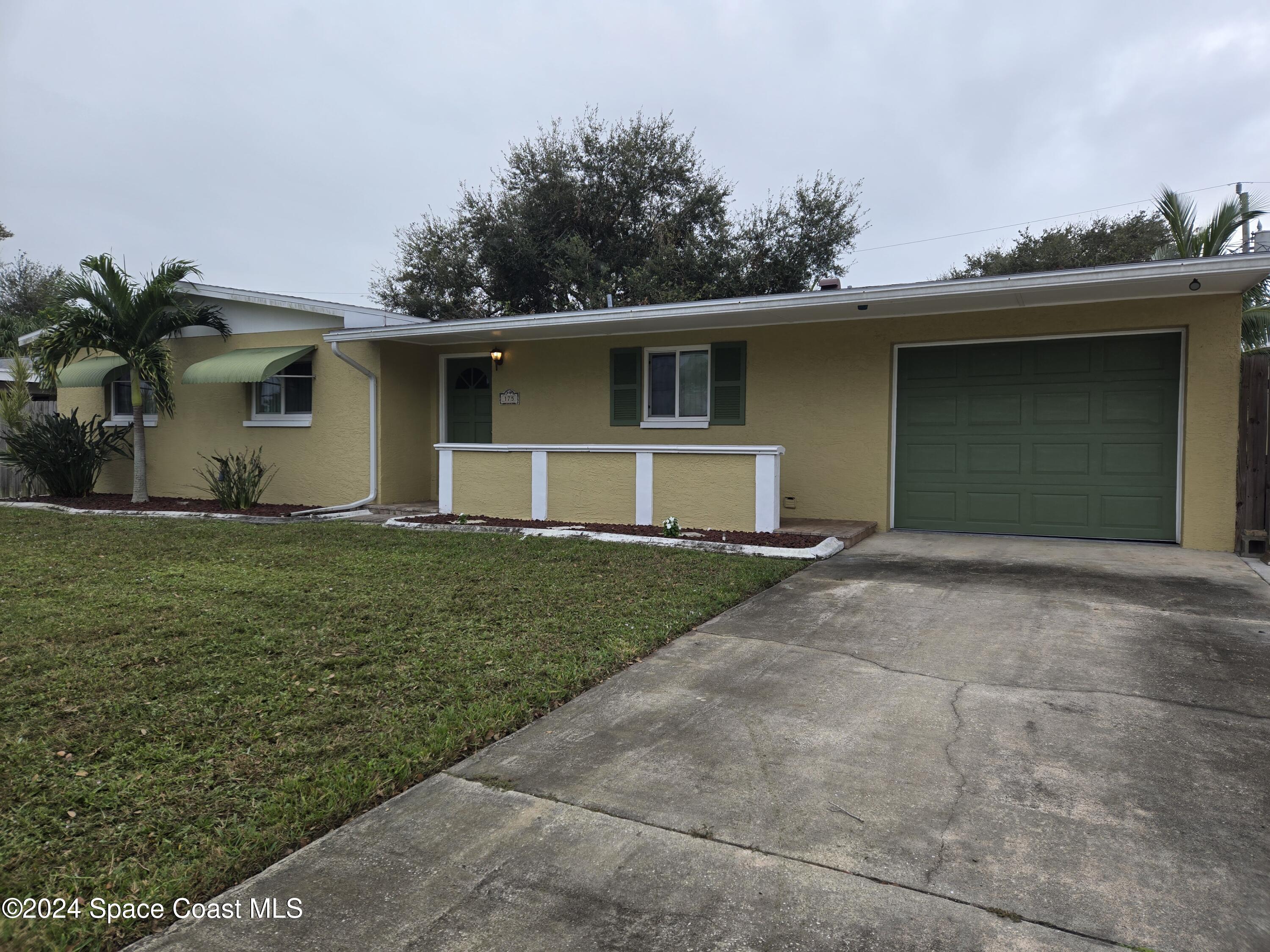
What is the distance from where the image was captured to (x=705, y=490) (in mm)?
8641

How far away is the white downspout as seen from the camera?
36.4 feet

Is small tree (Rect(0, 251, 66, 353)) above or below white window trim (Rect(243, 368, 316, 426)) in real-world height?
above

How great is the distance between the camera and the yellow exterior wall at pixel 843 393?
772 cm

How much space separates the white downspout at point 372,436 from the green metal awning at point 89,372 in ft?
13.1

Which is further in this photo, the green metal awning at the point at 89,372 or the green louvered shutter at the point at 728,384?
the green metal awning at the point at 89,372

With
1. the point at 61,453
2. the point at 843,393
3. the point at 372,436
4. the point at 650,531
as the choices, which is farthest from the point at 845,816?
the point at 61,453

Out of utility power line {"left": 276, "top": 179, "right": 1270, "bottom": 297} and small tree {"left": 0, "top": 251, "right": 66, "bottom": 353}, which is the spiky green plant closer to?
utility power line {"left": 276, "top": 179, "right": 1270, "bottom": 297}

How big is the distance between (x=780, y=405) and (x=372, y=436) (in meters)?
5.88

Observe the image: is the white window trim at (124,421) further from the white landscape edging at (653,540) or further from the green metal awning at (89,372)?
the white landscape edging at (653,540)

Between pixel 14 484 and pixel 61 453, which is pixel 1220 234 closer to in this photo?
pixel 61 453

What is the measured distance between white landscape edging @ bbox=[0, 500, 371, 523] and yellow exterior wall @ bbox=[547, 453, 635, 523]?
3.00 metres

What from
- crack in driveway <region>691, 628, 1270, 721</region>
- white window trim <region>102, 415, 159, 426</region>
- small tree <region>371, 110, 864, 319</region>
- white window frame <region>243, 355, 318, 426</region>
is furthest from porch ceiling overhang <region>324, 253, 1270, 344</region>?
small tree <region>371, 110, 864, 319</region>

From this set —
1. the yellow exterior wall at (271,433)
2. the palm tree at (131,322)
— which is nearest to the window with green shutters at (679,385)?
the yellow exterior wall at (271,433)

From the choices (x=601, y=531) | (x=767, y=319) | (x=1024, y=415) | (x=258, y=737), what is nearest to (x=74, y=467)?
(x=601, y=531)
